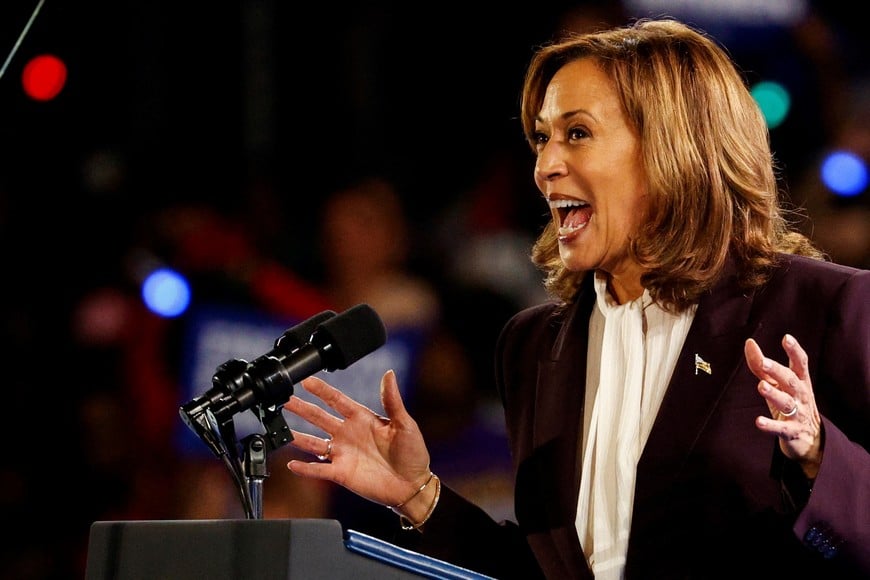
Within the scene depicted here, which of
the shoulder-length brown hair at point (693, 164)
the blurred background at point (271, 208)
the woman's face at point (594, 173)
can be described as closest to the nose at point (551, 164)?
the woman's face at point (594, 173)

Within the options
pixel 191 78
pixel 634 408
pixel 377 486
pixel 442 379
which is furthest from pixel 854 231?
pixel 191 78

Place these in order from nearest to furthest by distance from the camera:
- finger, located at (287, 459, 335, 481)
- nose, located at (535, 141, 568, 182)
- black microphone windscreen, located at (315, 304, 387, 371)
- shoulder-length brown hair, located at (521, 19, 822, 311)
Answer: black microphone windscreen, located at (315, 304, 387, 371)
finger, located at (287, 459, 335, 481)
shoulder-length brown hair, located at (521, 19, 822, 311)
nose, located at (535, 141, 568, 182)

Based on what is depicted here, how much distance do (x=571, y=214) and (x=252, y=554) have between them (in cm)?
117

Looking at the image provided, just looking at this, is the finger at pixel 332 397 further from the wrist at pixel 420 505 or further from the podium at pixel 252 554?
the podium at pixel 252 554

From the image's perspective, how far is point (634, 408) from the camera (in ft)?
7.06

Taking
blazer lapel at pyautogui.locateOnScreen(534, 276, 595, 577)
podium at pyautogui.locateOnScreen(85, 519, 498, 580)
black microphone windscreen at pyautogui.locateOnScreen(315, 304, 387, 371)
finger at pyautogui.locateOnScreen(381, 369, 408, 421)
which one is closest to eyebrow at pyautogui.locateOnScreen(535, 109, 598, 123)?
blazer lapel at pyautogui.locateOnScreen(534, 276, 595, 577)

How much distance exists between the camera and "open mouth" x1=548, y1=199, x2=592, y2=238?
232 centimetres

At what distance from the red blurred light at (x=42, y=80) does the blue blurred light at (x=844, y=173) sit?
3059 millimetres

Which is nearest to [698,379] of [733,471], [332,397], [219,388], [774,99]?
[733,471]

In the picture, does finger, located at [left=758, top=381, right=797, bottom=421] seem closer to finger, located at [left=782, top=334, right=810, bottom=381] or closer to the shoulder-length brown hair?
finger, located at [left=782, top=334, right=810, bottom=381]

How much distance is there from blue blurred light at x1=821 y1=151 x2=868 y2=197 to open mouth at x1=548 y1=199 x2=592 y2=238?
160cm

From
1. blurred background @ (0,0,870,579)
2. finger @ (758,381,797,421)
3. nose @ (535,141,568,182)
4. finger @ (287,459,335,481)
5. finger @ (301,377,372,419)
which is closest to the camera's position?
finger @ (758,381,797,421)

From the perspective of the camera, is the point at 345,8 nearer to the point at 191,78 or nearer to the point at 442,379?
the point at 191,78

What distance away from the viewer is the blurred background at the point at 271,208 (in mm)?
3930
